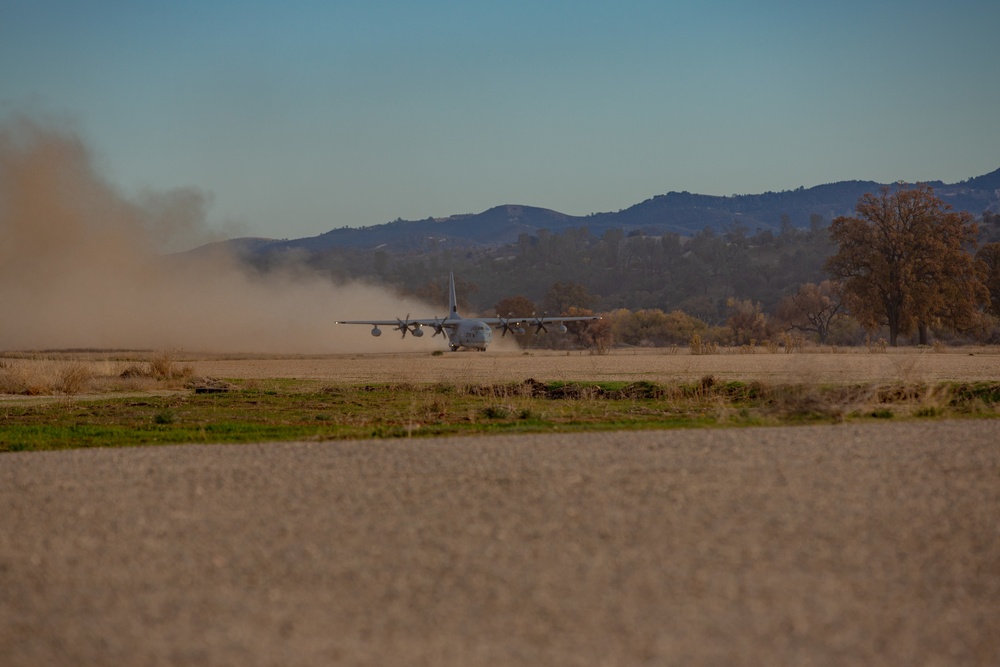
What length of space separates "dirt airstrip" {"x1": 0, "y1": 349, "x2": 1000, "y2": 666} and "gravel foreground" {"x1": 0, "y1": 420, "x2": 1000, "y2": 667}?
3cm

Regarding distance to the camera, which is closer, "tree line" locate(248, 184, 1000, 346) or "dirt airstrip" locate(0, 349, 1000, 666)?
"dirt airstrip" locate(0, 349, 1000, 666)

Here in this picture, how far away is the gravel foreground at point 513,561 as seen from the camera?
7.35m

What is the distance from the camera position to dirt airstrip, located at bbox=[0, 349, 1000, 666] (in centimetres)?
736

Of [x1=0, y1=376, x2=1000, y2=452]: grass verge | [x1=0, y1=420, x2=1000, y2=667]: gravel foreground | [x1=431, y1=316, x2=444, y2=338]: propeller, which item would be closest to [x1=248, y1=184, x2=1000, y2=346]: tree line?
[x1=431, y1=316, x2=444, y2=338]: propeller

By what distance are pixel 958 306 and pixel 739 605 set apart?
7573 centimetres

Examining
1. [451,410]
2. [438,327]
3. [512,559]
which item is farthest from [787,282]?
[512,559]

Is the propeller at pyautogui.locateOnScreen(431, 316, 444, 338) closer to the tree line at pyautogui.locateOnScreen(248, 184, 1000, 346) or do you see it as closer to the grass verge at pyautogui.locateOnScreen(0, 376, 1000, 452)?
the tree line at pyautogui.locateOnScreen(248, 184, 1000, 346)

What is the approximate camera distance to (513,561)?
959 centimetres

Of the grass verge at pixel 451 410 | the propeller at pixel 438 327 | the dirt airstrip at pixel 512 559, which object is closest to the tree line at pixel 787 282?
the propeller at pixel 438 327

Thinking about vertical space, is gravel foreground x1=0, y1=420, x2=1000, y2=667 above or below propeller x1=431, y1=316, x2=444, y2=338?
below

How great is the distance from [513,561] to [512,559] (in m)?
0.07

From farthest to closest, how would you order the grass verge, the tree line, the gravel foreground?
the tree line < the grass verge < the gravel foreground

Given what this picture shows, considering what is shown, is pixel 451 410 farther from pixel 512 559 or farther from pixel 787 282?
pixel 787 282

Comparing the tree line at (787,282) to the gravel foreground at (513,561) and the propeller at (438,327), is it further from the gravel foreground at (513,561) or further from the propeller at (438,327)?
the gravel foreground at (513,561)
